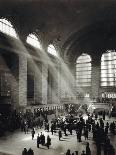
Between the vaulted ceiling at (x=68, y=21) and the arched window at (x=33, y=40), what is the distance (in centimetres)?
81

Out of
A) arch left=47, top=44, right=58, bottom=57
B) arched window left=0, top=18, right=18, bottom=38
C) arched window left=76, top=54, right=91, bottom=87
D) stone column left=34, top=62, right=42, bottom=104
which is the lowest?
stone column left=34, top=62, right=42, bottom=104

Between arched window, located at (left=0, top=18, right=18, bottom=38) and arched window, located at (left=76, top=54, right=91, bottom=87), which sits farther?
arched window, located at (left=76, top=54, right=91, bottom=87)

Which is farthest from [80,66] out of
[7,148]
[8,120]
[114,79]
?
[7,148]

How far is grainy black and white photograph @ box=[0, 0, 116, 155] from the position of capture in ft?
49.8

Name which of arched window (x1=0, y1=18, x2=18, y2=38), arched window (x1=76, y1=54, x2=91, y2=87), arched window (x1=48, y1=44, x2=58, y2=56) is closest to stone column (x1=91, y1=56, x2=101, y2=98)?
arched window (x1=76, y1=54, x2=91, y2=87)

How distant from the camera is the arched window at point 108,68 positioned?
33.4m

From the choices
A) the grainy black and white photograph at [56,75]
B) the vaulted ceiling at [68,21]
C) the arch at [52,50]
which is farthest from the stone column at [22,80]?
the arch at [52,50]

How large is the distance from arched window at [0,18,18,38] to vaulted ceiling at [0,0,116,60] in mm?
477

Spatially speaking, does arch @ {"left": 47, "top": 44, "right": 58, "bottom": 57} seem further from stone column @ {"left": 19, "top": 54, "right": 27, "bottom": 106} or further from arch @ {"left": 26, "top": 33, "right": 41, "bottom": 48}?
stone column @ {"left": 19, "top": 54, "right": 27, "bottom": 106}

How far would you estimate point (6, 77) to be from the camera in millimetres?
22125

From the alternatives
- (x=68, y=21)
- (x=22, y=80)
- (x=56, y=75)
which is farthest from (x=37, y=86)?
(x=68, y=21)

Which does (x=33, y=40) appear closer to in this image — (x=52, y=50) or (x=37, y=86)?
(x=52, y=50)

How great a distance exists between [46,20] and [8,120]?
37.5 ft

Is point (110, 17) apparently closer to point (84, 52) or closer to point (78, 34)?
point (78, 34)
